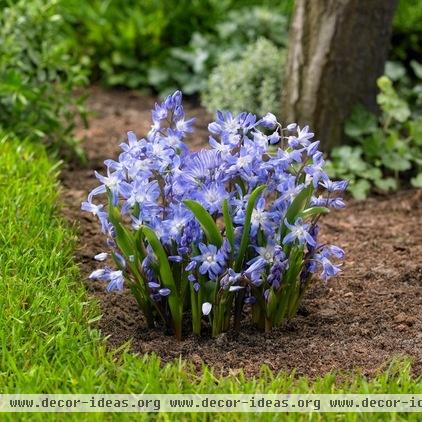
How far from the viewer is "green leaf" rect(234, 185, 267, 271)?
116 inches

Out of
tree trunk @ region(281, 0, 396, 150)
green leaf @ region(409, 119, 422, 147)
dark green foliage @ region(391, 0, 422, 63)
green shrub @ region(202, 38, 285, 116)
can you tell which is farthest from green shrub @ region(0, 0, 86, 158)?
dark green foliage @ region(391, 0, 422, 63)

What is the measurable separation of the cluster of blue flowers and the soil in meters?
0.13

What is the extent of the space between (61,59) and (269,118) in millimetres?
2258

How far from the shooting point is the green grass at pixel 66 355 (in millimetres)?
2744

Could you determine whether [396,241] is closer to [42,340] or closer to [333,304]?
[333,304]

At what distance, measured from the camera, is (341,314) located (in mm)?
3424

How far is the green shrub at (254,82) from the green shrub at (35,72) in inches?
36.5

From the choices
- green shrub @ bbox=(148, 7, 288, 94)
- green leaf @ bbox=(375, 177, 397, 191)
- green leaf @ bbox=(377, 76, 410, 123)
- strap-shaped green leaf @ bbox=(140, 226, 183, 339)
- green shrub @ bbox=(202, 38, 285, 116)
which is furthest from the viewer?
green shrub @ bbox=(148, 7, 288, 94)

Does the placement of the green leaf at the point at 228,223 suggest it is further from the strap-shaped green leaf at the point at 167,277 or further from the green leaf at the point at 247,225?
the strap-shaped green leaf at the point at 167,277

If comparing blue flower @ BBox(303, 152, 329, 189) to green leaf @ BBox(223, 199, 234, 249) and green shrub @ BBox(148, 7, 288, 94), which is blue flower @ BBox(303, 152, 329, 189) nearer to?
green leaf @ BBox(223, 199, 234, 249)

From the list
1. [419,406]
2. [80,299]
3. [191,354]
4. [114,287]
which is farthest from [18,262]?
[419,406]

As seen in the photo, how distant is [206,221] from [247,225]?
0.46ft

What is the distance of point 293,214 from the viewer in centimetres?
309

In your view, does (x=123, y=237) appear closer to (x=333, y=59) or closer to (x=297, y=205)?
(x=297, y=205)
